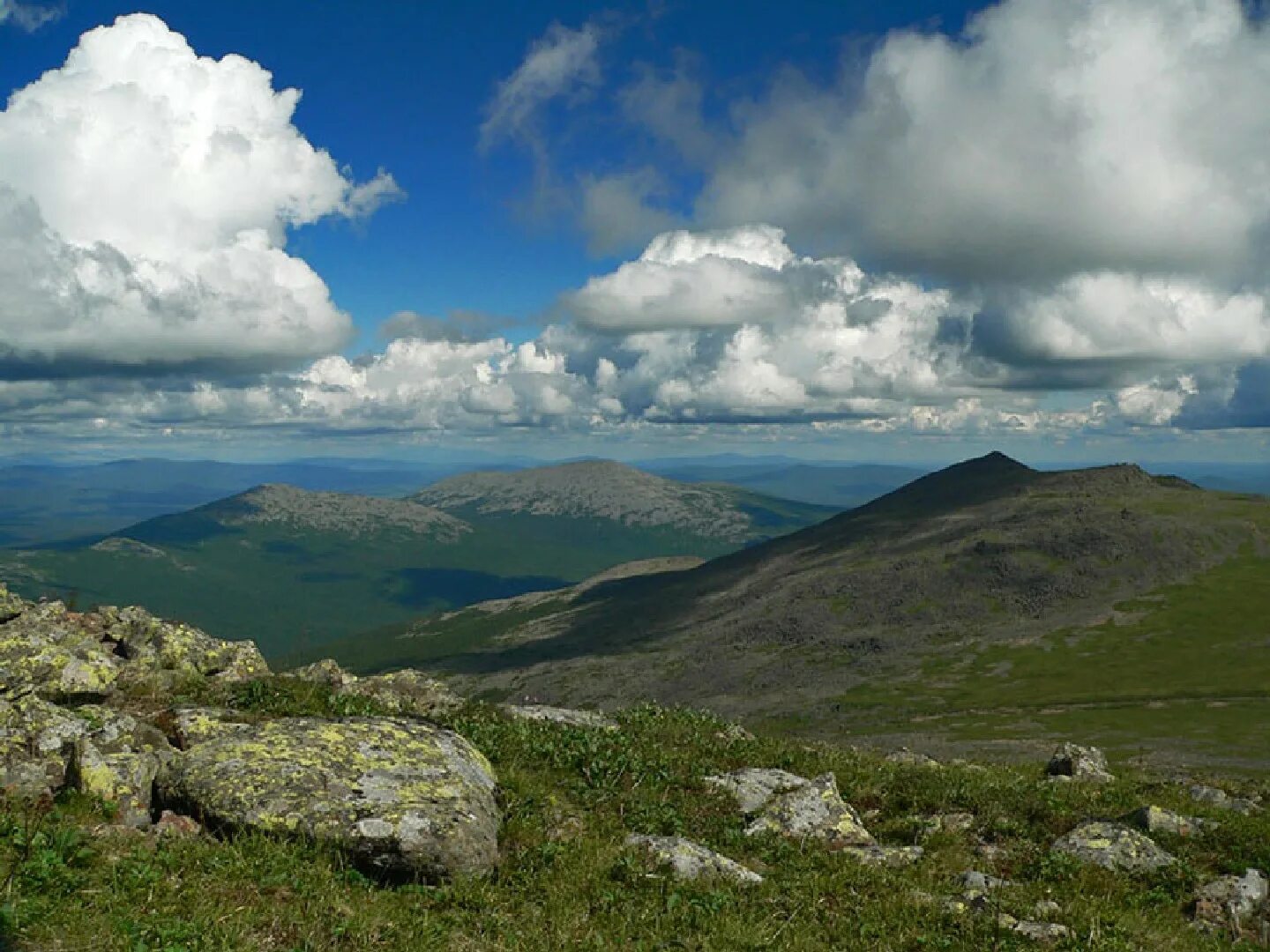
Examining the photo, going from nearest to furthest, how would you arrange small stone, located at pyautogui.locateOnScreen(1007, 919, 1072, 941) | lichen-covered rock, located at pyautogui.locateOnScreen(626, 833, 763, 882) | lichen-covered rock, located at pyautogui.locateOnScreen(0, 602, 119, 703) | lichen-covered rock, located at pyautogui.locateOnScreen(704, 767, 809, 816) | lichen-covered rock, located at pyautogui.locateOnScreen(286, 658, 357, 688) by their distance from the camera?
small stone, located at pyautogui.locateOnScreen(1007, 919, 1072, 941) → lichen-covered rock, located at pyautogui.locateOnScreen(626, 833, 763, 882) → lichen-covered rock, located at pyautogui.locateOnScreen(0, 602, 119, 703) → lichen-covered rock, located at pyautogui.locateOnScreen(704, 767, 809, 816) → lichen-covered rock, located at pyautogui.locateOnScreen(286, 658, 357, 688)

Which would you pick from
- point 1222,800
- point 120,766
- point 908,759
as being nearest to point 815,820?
point 908,759

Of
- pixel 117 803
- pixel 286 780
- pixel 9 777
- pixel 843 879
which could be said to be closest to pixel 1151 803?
pixel 843 879

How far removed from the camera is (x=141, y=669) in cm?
1942

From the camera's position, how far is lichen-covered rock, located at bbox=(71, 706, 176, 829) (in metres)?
12.7

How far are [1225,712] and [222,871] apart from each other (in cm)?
20207

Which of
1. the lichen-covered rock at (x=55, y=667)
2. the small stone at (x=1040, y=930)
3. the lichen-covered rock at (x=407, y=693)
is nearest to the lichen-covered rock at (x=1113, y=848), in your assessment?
the small stone at (x=1040, y=930)

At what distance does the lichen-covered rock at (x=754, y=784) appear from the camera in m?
18.5

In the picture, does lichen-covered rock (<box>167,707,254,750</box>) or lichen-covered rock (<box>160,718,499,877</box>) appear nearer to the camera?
lichen-covered rock (<box>160,718,499,877</box>)

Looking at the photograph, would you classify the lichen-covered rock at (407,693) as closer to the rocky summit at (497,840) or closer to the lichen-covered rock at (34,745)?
the rocky summit at (497,840)

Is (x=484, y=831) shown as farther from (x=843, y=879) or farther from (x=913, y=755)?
(x=913, y=755)

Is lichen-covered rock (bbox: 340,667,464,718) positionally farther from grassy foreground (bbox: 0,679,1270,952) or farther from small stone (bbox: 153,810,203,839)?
small stone (bbox: 153,810,203,839)

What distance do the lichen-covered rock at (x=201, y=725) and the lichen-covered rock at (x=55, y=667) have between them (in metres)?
2.47

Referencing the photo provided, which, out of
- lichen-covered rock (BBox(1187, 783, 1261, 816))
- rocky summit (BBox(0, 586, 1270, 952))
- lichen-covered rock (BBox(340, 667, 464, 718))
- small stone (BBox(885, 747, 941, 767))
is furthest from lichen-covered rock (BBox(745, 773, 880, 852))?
lichen-covered rock (BBox(1187, 783, 1261, 816))

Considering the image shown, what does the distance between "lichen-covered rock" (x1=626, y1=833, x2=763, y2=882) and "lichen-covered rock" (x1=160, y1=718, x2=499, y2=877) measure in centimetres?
301
